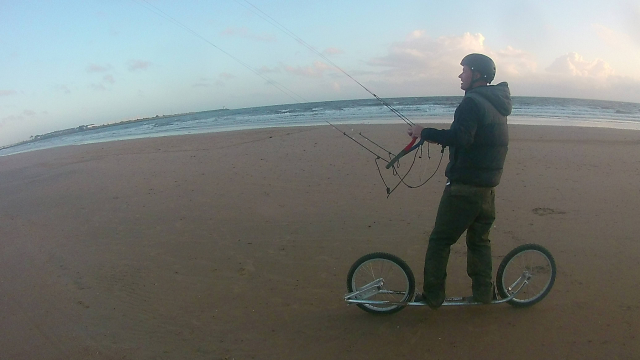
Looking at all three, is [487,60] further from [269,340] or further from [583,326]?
[269,340]

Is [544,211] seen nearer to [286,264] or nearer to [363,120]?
[286,264]

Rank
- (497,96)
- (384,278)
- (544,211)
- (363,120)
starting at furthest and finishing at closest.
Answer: (363,120), (544,211), (384,278), (497,96)

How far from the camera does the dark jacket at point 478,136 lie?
9.59ft

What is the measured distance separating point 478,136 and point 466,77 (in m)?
0.51

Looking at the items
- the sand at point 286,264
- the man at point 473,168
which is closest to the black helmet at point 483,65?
the man at point 473,168

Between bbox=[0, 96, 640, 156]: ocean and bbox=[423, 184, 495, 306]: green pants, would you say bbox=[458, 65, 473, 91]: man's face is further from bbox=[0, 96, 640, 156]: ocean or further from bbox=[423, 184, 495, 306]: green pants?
bbox=[0, 96, 640, 156]: ocean

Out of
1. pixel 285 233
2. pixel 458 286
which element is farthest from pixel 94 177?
pixel 458 286

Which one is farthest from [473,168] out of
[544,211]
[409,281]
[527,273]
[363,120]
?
[363,120]

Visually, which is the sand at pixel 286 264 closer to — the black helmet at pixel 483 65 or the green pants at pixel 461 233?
the green pants at pixel 461 233

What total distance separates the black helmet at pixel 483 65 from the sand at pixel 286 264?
6.61 ft

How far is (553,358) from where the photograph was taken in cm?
292

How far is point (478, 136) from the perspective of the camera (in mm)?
2986

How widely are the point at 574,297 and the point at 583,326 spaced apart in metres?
0.46

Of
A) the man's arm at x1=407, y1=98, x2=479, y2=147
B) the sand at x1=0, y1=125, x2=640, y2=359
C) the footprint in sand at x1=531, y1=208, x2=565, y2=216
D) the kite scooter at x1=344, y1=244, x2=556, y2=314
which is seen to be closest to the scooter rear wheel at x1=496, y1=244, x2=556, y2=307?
the kite scooter at x1=344, y1=244, x2=556, y2=314
